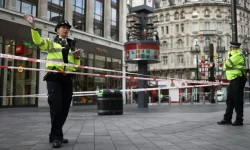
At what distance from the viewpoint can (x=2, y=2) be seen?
21.8 meters

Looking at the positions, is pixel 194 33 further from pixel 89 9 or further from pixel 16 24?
pixel 16 24

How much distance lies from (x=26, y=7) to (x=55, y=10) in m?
3.45

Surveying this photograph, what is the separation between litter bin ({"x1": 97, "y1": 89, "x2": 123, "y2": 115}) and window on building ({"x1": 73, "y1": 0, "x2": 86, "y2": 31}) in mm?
18171

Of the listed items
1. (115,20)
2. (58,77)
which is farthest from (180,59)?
(58,77)

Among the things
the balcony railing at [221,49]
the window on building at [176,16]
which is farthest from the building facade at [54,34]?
the balcony railing at [221,49]

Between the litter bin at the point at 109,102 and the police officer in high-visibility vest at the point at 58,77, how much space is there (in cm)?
713

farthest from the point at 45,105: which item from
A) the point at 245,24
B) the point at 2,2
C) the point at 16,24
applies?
the point at 245,24

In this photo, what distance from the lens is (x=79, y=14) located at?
29.8 m

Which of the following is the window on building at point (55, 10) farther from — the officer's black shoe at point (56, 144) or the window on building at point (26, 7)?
the officer's black shoe at point (56, 144)

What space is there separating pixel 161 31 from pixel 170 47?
15.3 feet

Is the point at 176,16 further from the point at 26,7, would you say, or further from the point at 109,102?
the point at 109,102

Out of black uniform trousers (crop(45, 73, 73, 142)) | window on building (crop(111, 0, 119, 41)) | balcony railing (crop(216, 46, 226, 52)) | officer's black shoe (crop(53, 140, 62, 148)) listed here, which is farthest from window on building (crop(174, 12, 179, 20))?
officer's black shoe (crop(53, 140, 62, 148))

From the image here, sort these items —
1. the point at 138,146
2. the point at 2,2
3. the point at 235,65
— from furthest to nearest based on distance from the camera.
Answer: the point at 2,2
the point at 235,65
the point at 138,146

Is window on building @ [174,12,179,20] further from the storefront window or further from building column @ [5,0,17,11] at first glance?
building column @ [5,0,17,11]
